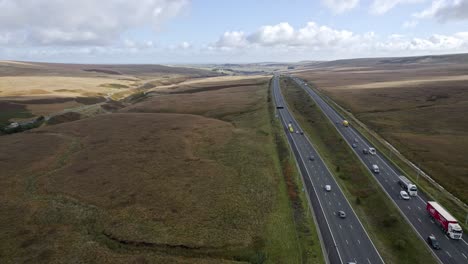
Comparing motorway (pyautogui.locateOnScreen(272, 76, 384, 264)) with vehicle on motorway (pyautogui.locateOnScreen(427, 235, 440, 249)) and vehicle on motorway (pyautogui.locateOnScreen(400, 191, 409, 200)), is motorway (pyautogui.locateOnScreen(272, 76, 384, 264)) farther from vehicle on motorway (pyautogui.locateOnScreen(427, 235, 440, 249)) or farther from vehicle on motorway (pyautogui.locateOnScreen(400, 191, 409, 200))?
vehicle on motorway (pyautogui.locateOnScreen(400, 191, 409, 200))

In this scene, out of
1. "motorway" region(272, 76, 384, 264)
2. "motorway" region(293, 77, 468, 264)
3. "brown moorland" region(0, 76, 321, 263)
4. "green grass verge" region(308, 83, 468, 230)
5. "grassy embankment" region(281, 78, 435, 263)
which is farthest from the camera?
"green grass verge" region(308, 83, 468, 230)

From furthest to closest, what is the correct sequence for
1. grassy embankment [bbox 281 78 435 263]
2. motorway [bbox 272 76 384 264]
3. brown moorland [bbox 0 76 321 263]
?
1. grassy embankment [bbox 281 78 435 263]
2. brown moorland [bbox 0 76 321 263]
3. motorway [bbox 272 76 384 264]

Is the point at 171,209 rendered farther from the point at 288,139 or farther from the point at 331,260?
the point at 288,139

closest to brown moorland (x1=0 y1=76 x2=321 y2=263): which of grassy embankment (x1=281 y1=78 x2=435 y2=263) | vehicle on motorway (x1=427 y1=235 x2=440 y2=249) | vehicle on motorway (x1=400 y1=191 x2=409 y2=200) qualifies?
grassy embankment (x1=281 y1=78 x2=435 y2=263)

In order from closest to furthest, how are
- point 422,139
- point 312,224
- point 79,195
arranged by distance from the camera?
1. point 312,224
2. point 79,195
3. point 422,139

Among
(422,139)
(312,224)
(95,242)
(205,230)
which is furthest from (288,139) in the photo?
(95,242)

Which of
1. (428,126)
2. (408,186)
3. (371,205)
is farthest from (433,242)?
(428,126)
